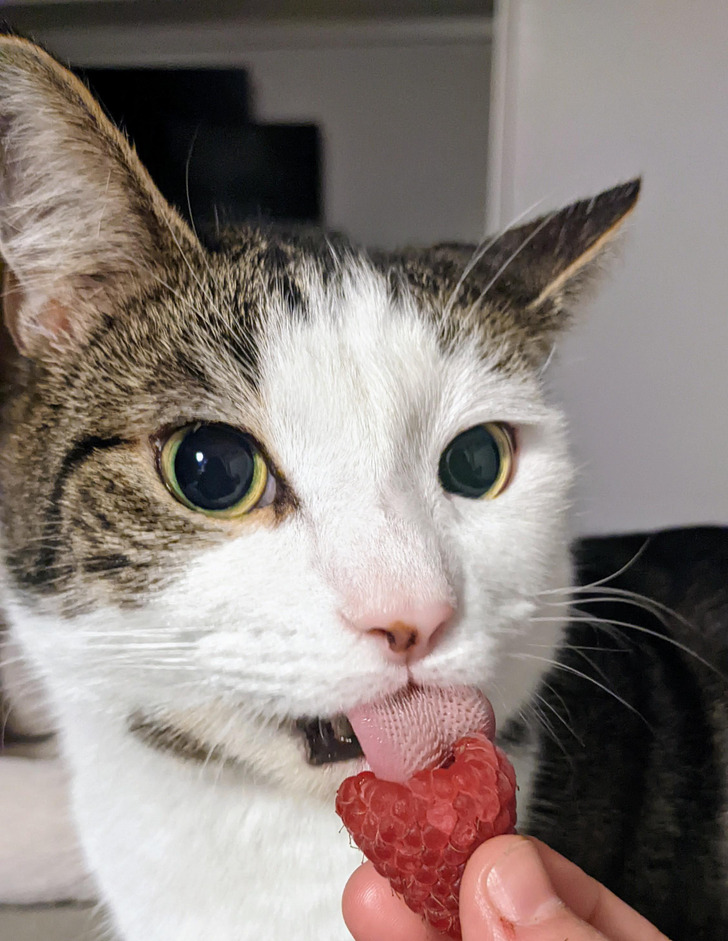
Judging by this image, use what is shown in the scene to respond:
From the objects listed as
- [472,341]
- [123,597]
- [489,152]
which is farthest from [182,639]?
[489,152]

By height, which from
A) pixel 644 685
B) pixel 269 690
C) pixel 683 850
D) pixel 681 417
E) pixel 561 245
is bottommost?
pixel 683 850

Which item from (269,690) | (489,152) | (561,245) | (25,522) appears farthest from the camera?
(489,152)

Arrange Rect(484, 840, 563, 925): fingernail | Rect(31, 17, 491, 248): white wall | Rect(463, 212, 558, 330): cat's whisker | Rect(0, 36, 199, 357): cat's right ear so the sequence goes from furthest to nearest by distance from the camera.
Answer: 1. Rect(31, 17, 491, 248): white wall
2. Rect(463, 212, 558, 330): cat's whisker
3. Rect(0, 36, 199, 357): cat's right ear
4. Rect(484, 840, 563, 925): fingernail

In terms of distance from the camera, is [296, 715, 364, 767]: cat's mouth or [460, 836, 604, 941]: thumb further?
[296, 715, 364, 767]: cat's mouth

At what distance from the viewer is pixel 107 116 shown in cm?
42

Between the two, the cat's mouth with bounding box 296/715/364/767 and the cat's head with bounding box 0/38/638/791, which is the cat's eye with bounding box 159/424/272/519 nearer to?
the cat's head with bounding box 0/38/638/791

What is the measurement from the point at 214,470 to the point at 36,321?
18 centimetres

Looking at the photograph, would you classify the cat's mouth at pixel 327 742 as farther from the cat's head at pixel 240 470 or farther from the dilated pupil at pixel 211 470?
the dilated pupil at pixel 211 470

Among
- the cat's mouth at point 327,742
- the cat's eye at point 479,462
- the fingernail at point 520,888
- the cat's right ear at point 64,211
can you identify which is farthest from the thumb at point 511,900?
the cat's right ear at point 64,211

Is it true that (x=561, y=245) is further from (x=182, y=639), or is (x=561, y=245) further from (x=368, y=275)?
(x=182, y=639)

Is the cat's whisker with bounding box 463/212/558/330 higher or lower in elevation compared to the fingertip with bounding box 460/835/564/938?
higher

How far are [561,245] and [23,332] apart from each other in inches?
16.9

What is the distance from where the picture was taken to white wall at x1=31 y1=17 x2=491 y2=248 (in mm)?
685

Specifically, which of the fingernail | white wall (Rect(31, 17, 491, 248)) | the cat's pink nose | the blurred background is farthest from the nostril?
white wall (Rect(31, 17, 491, 248))
